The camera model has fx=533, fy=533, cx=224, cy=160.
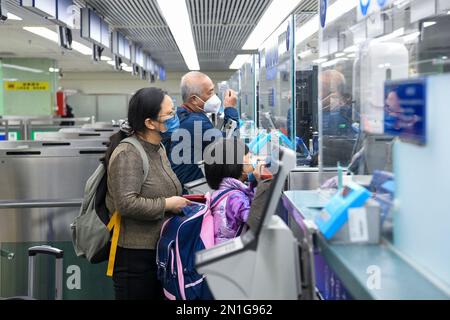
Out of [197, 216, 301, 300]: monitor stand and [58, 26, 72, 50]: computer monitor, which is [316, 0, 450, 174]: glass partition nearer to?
[197, 216, 301, 300]: monitor stand

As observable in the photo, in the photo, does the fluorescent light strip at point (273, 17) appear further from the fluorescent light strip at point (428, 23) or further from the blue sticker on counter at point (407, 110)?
the blue sticker on counter at point (407, 110)

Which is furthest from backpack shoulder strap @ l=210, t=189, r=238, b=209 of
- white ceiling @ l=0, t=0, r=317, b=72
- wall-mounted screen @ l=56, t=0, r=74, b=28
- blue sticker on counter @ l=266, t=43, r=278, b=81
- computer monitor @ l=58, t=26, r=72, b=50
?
computer monitor @ l=58, t=26, r=72, b=50

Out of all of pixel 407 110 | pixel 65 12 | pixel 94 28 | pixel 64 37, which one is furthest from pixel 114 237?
pixel 94 28

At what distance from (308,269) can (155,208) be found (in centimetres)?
106

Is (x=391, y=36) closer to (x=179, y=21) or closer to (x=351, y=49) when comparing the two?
(x=351, y=49)

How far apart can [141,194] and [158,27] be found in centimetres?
691

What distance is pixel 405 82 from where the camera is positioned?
1193 mm

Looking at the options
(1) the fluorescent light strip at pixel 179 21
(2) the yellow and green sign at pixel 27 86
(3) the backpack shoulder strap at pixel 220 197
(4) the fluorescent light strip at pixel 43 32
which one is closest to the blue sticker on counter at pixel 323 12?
(3) the backpack shoulder strap at pixel 220 197

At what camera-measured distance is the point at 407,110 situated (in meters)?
1.19

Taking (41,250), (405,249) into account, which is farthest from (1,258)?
(405,249)

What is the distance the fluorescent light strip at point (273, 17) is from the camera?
6099 mm

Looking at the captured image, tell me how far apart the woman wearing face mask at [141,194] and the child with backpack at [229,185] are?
18 centimetres

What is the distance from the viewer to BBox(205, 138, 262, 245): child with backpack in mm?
2127
